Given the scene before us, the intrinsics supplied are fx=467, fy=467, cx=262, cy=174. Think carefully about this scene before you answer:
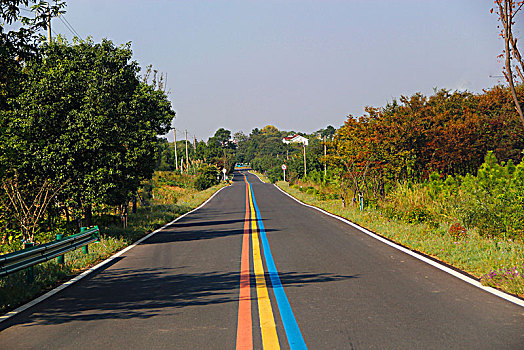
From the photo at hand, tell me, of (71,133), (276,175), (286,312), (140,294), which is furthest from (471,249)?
(276,175)

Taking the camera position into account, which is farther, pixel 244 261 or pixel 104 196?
pixel 104 196

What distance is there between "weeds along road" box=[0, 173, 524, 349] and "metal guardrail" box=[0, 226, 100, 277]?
842 mm

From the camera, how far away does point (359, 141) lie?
826 inches

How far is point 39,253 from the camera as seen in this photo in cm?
817

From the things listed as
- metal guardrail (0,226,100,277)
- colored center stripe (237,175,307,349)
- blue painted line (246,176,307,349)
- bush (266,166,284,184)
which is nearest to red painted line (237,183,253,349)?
colored center stripe (237,175,307,349)

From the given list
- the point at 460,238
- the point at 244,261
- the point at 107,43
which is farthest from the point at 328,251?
the point at 107,43

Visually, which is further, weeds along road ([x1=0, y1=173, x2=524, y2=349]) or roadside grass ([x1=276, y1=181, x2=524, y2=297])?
roadside grass ([x1=276, y1=181, x2=524, y2=297])

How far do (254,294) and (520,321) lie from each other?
132 inches

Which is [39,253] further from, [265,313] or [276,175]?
[276,175]

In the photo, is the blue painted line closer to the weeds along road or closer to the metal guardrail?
the weeds along road

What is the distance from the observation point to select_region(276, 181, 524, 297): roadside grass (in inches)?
272

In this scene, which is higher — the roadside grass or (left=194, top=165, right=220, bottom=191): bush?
(left=194, top=165, right=220, bottom=191): bush

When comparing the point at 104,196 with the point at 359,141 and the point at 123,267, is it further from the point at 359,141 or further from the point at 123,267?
the point at 359,141

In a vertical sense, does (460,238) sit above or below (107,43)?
below
